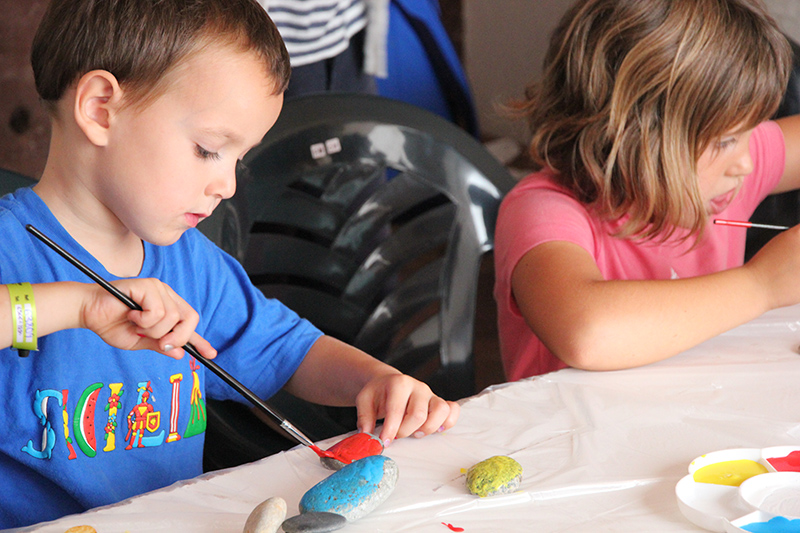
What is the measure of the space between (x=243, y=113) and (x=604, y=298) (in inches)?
18.6

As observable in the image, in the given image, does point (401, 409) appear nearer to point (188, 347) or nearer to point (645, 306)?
point (188, 347)

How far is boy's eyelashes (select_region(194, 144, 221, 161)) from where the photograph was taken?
0.74 meters

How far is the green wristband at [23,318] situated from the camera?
0.63m

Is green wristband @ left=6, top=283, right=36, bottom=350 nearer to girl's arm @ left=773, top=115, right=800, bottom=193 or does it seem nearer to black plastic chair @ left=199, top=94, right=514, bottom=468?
black plastic chair @ left=199, top=94, right=514, bottom=468

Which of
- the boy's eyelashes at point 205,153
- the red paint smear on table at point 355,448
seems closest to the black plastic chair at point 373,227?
the boy's eyelashes at point 205,153

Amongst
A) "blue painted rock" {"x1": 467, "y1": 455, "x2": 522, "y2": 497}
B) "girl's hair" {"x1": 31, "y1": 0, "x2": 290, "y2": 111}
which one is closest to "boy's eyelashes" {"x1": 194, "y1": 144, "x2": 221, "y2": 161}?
"girl's hair" {"x1": 31, "y1": 0, "x2": 290, "y2": 111}

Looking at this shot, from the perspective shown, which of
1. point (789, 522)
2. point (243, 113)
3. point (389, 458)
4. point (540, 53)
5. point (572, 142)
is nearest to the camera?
point (789, 522)

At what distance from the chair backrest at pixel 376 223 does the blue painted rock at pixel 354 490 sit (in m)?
0.67

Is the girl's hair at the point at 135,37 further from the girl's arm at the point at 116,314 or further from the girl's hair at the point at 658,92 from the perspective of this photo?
the girl's hair at the point at 658,92

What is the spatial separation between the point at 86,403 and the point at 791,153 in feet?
3.85

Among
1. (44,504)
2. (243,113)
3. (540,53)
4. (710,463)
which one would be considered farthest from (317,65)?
(540,53)

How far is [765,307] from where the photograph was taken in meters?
0.94

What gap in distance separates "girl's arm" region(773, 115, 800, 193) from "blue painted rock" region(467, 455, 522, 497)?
37.7 inches

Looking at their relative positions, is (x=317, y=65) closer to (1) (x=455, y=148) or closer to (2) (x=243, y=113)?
(1) (x=455, y=148)
